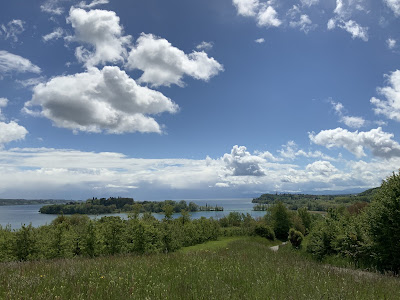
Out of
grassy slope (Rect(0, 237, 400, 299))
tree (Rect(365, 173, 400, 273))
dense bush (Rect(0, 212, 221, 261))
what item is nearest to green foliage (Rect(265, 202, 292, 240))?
tree (Rect(365, 173, 400, 273))

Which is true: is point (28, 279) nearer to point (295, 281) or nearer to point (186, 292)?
point (186, 292)

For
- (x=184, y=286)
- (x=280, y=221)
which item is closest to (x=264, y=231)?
(x=280, y=221)

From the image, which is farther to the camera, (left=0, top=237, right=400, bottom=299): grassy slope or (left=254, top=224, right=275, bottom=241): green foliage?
(left=254, top=224, right=275, bottom=241): green foliage

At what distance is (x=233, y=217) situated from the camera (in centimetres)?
8744

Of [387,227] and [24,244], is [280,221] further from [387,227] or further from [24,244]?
[24,244]

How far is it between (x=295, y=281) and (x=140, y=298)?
3.29 meters

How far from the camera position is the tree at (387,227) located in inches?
663

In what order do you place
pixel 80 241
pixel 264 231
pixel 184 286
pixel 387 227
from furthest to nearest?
pixel 264 231, pixel 80 241, pixel 387 227, pixel 184 286

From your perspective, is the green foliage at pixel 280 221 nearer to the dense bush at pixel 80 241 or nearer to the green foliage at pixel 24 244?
the dense bush at pixel 80 241

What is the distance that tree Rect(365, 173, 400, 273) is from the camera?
16.8 meters

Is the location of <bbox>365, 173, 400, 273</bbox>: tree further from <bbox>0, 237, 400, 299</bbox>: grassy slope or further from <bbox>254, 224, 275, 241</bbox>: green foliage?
<bbox>254, 224, 275, 241</bbox>: green foliage

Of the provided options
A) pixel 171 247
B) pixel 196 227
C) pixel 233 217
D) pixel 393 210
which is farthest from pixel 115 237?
pixel 233 217

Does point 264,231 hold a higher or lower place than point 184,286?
lower

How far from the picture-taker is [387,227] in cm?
1720
